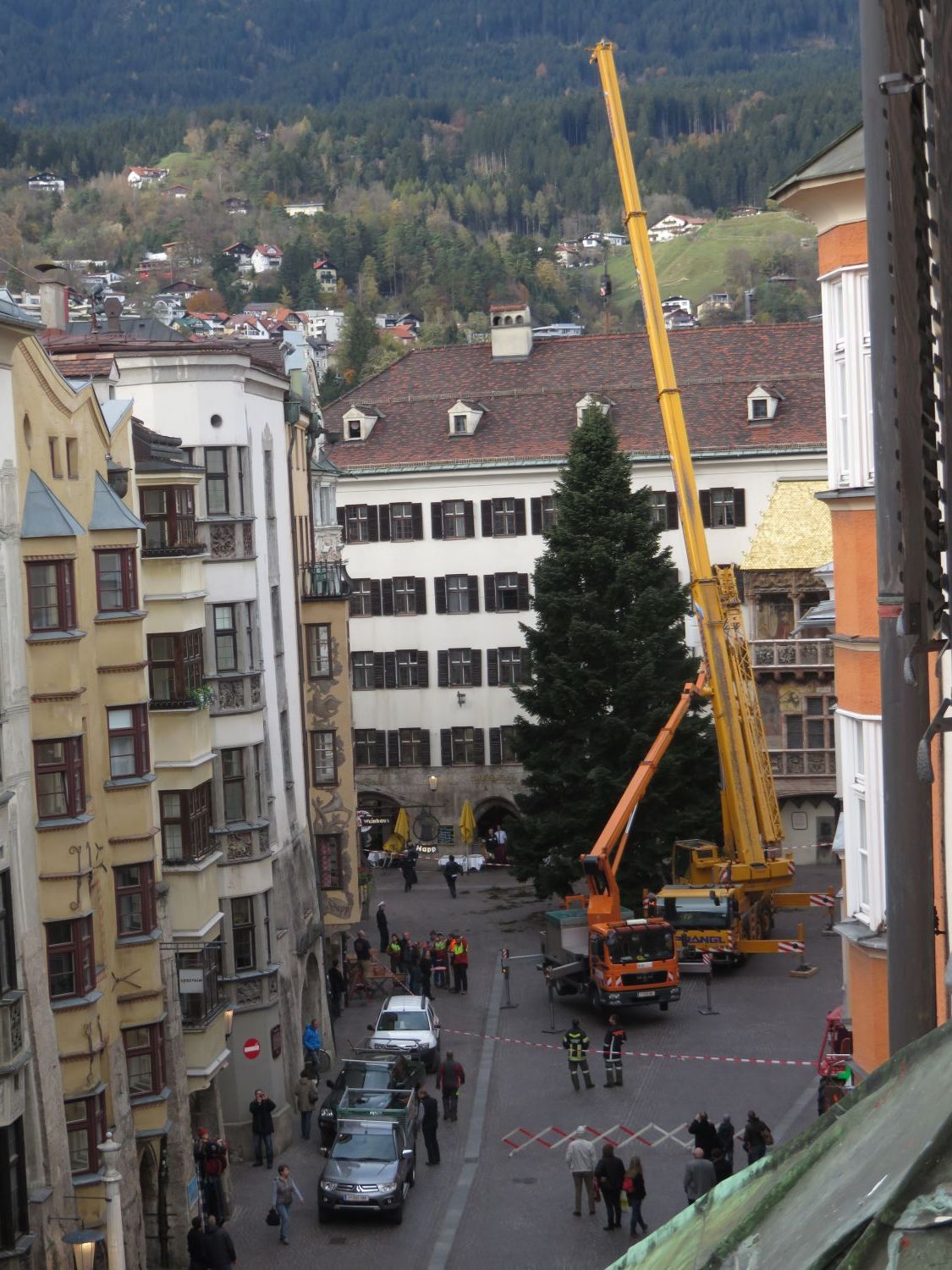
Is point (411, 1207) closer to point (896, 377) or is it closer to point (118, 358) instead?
point (118, 358)

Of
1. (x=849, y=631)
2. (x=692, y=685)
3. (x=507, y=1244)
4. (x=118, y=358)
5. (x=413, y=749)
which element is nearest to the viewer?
(x=849, y=631)

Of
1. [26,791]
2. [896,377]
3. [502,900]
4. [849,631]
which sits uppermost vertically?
[896,377]

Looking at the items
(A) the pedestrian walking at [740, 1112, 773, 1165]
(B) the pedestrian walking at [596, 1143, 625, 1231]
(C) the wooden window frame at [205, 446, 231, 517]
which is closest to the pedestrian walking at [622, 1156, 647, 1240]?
(B) the pedestrian walking at [596, 1143, 625, 1231]

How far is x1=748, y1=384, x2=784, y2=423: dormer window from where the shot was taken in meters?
66.9

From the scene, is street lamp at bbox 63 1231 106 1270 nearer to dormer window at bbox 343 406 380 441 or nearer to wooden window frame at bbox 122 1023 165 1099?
wooden window frame at bbox 122 1023 165 1099

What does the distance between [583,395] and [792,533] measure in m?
10.8

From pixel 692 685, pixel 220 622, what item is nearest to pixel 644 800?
pixel 692 685

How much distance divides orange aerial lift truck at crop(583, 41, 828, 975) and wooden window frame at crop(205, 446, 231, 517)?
13736mm

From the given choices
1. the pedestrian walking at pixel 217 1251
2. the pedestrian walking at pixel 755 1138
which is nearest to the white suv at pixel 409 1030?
the pedestrian walking at pixel 755 1138

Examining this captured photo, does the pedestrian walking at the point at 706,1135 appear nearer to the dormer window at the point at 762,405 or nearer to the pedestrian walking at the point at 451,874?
the pedestrian walking at the point at 451,874

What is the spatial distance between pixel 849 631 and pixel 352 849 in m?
25.0

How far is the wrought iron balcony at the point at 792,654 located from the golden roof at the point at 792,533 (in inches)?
90.8

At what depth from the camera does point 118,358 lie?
119 feet

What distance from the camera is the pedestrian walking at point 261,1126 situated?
34906 mm
